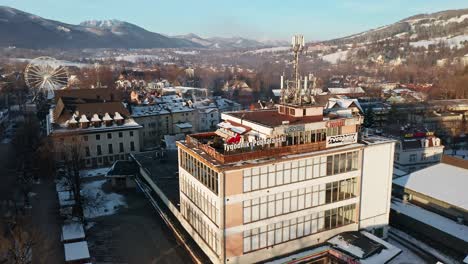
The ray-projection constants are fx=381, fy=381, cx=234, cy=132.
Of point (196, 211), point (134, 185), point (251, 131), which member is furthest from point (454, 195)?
point (134, 185)

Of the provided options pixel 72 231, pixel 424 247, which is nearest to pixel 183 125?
pixel 72 231

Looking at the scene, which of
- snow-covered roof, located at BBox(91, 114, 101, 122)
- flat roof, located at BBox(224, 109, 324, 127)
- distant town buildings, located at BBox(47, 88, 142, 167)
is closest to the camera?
flat roof, located at BBox(224, 109, 324, 127)

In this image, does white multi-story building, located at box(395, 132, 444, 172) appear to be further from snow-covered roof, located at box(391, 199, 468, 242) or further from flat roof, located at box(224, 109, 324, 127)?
flat roof, located at box(224, 109, 324, 127)

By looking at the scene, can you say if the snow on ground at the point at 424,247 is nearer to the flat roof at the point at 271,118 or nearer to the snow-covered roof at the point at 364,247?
the snow-covered roof at the point at 364,247

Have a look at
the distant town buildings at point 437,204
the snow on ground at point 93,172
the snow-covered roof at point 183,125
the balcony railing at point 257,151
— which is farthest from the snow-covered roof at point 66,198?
the distant town buildings at point 437,204

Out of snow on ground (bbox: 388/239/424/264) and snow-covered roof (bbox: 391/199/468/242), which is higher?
snow-covered roof (bbox: 391/199/468/242)

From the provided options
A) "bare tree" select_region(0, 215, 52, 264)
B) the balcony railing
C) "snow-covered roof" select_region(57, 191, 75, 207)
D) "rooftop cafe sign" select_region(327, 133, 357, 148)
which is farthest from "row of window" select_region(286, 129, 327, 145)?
"snow-covered roof" select_region(57, 191, 75, 207)

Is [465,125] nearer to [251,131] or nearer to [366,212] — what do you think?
[366,212]
